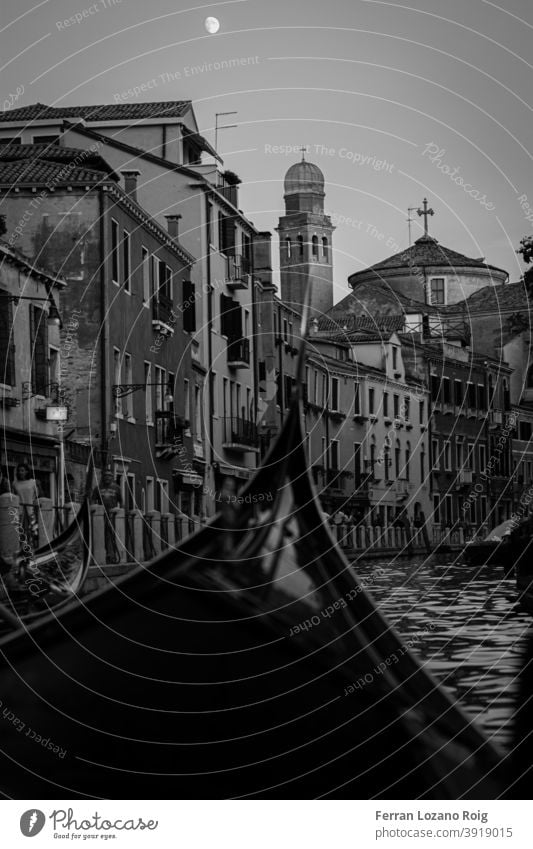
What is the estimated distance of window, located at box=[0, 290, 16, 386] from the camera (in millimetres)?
15758

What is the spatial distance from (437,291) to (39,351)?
61.2 feet

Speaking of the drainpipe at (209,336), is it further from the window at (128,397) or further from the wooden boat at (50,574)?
the wooden boat at (50,574)

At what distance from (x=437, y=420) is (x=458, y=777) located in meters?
21.8

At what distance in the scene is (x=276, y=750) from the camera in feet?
21.6

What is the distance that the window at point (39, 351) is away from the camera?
55.0ft

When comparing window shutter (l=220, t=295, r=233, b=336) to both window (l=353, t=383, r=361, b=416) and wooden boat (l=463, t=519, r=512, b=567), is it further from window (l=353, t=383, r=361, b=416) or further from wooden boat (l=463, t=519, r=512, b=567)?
window (l=353, t=383, r=361, b=416)

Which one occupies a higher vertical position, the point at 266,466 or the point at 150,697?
the point at 266,466

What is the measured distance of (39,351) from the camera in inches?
679

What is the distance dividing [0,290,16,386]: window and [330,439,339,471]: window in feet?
43.0

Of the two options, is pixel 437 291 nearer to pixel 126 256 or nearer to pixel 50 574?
pixel 126 256

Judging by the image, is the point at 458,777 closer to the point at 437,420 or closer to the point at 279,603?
the point at 279,603

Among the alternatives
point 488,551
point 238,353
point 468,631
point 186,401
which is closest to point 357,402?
point 488,551

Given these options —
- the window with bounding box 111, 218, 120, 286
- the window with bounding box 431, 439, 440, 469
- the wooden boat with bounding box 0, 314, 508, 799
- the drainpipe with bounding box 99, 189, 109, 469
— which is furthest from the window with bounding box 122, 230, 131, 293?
the window with bounding box 431, 439, 440, 469
